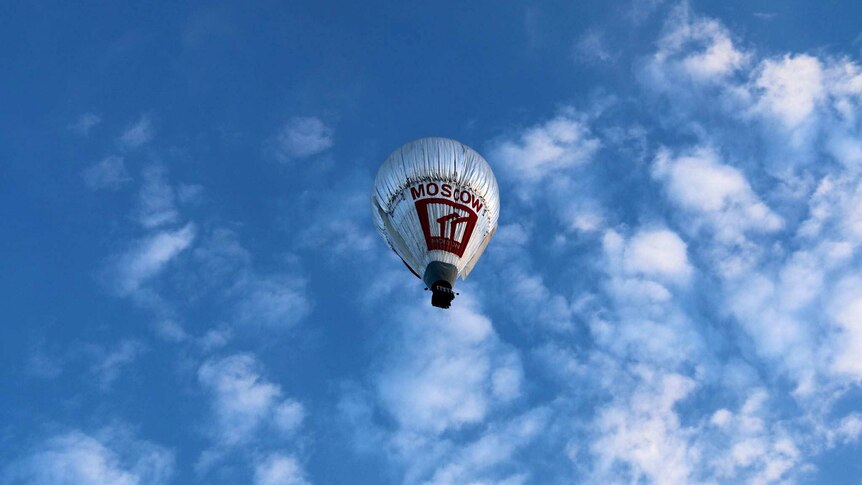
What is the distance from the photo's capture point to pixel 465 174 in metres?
38.1

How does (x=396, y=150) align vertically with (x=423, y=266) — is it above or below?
above

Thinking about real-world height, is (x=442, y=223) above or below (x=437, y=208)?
below

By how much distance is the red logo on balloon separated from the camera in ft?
121

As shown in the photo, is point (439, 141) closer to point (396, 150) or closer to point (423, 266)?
point (396, 150)

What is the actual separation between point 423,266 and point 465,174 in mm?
4307

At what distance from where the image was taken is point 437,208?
122 ft

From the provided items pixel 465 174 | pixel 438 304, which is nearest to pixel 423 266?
pixel 438 304

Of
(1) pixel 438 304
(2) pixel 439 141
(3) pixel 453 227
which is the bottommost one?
(1) pixel 438 304

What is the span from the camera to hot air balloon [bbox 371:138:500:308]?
Answer: 37.0 meters

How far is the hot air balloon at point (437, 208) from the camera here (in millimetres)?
37031

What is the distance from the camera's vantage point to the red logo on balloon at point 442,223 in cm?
3703

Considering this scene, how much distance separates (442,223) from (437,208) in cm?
65

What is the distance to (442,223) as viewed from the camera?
3712 centimetres

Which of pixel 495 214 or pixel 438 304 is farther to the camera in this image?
pixel 495 214
